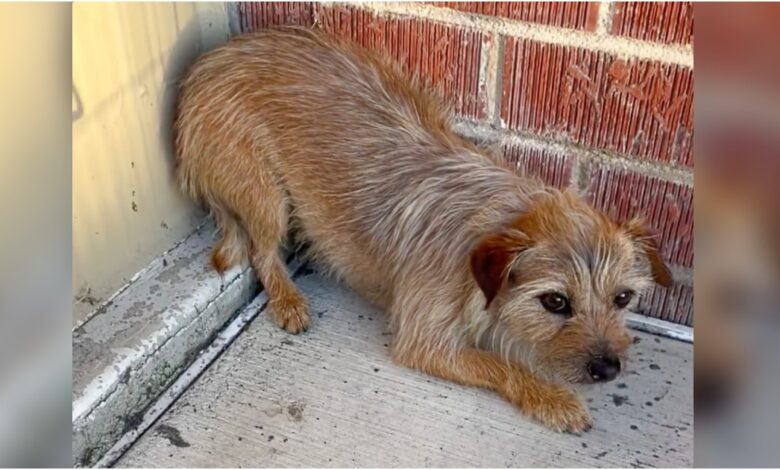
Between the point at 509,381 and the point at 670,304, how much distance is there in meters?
0.66

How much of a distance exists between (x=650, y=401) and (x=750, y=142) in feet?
5.36

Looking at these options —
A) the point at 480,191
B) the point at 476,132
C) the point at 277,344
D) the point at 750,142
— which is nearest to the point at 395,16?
the point at 476,132

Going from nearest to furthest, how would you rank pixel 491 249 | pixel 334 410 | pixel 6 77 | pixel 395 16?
pixel 6 77
pixel 491 249
pixel 334 410
pixel 395 16

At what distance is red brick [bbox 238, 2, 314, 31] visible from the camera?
9.57 feet

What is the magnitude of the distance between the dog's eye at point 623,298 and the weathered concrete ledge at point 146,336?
126 centimetres

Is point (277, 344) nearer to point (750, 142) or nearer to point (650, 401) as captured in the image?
point (650, 401)

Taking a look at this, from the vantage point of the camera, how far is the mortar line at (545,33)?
2461mm

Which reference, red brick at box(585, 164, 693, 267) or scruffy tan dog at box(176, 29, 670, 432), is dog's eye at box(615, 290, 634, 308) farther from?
red brick at box(585, 164, 693, 267)

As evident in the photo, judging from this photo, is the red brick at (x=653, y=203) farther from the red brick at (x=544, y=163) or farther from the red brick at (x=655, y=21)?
the red brick at (x=655, y=21)

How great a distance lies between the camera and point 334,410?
8.53 feet

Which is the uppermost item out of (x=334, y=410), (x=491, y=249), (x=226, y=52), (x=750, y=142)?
(x=750, y=142)

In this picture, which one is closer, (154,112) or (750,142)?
(750,142)

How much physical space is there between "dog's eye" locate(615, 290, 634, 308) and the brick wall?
0.42 meters

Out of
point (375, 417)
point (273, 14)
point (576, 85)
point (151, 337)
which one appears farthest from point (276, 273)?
point (576, 85)
